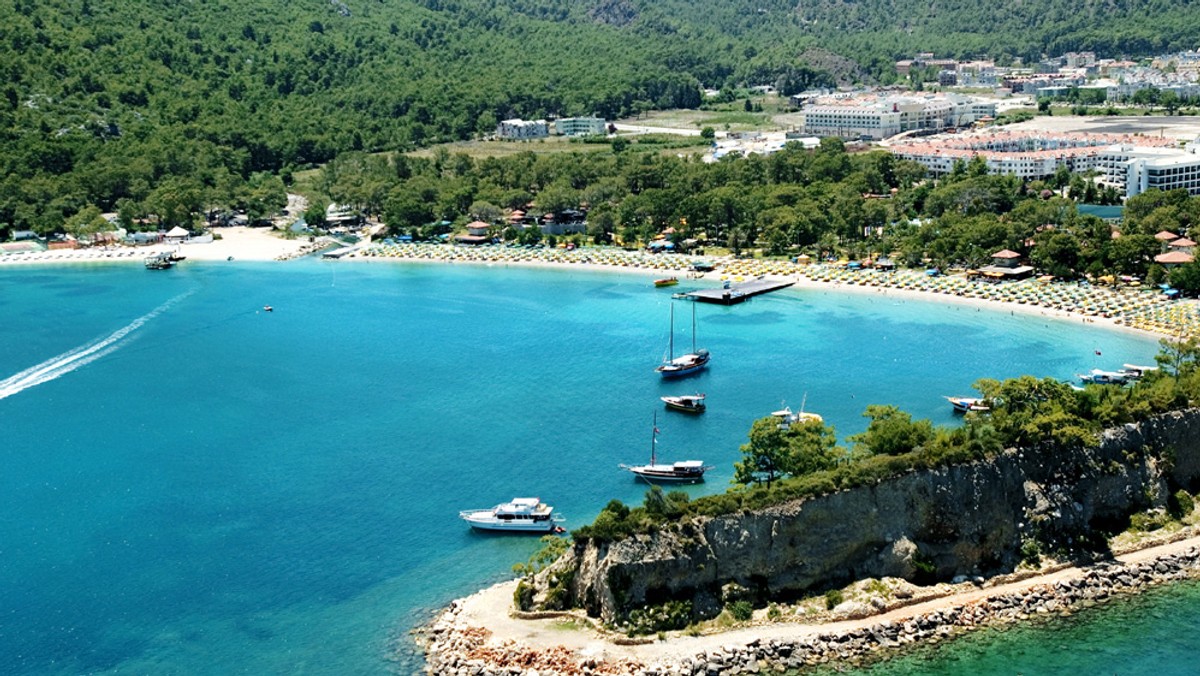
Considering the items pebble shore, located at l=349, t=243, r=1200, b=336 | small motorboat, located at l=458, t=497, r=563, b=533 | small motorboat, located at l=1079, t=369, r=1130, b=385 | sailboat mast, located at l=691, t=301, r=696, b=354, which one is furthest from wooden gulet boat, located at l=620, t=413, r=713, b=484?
pebble shore, located at l=349, t=243, r=1200, b=336

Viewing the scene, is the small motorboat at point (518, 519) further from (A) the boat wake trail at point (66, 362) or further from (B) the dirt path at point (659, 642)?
(A) the boat wake trail at point (66, 362)

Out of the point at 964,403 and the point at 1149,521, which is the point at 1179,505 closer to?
the point at 1149,521

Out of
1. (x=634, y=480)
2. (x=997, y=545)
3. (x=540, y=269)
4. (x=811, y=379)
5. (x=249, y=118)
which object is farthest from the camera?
(x=249, y=118)

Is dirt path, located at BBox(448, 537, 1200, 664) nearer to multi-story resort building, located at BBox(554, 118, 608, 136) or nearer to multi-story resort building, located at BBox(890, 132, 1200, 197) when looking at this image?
multi-story resort building, located at BBox(890, 132, 1200, 197)

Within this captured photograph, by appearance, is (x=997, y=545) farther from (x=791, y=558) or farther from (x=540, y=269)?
(x=540, y=269)

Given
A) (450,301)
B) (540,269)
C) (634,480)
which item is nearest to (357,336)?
(450,301)
